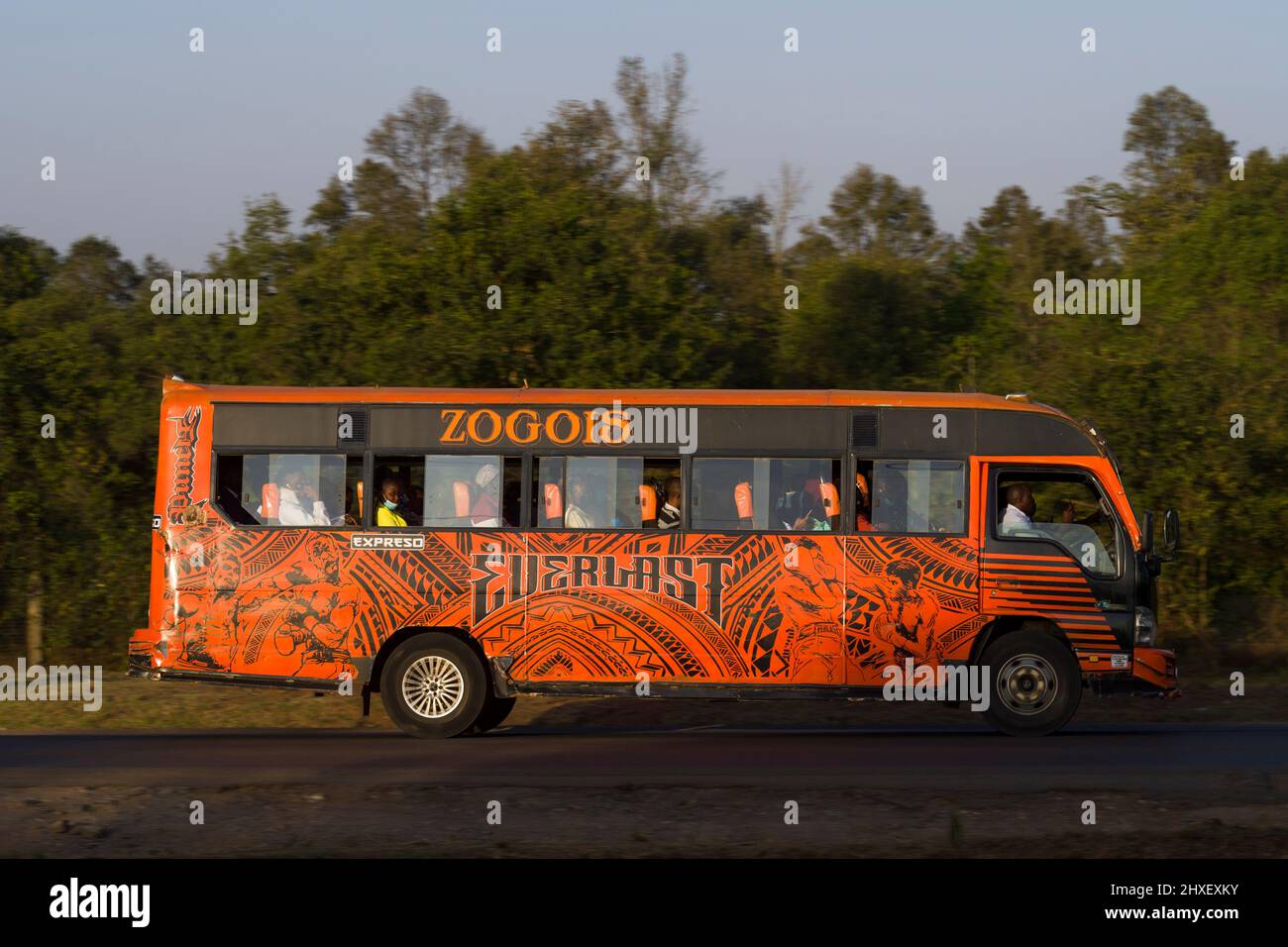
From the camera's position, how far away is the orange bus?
1360 centimetres

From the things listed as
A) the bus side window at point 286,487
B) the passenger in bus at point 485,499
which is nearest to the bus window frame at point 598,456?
the passenger in bus at point 485,499

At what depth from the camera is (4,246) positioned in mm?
28484

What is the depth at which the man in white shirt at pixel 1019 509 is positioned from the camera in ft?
45.0

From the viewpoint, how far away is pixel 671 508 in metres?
13.8

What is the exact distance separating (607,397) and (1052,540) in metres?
4.20

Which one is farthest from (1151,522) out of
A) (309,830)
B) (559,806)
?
(309,830)

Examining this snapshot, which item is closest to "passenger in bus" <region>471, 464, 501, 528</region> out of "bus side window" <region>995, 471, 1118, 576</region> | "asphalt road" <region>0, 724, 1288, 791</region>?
"asphalt road" <region>0, 724, 1288, 791</region>

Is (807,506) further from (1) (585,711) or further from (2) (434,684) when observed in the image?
(1) (585,711)

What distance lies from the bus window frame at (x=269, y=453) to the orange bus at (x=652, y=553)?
0.07 feet

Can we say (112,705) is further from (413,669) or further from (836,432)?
(836,432)

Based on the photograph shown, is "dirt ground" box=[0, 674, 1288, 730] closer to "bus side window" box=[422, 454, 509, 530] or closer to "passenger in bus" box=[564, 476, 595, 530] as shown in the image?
"passenger in bus" box=[564, 476, 595, 530]

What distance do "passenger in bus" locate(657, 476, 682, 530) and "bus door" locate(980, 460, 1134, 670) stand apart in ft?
9.00

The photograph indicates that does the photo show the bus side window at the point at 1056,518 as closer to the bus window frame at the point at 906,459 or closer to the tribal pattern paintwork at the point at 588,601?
the bus window frame at the point at 906,459

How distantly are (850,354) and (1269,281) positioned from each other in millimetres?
8122
